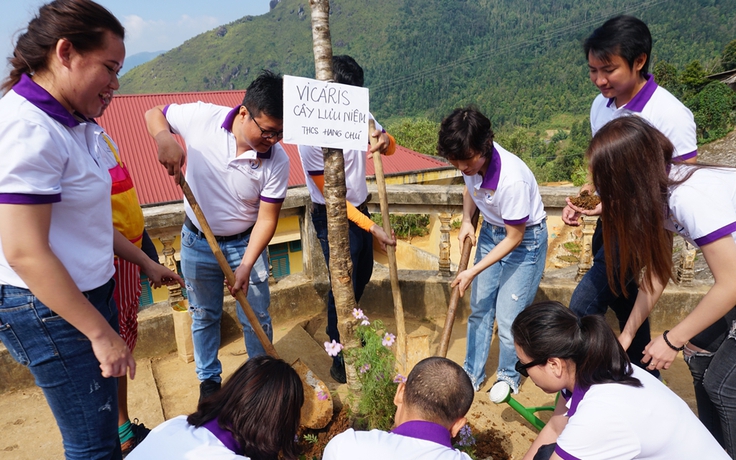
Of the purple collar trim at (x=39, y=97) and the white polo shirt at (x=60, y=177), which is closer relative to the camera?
the white polo shirt at (x=60, y=177)

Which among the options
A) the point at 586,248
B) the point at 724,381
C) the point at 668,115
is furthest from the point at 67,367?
the point at 586,248

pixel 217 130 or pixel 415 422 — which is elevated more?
pixel 217 130

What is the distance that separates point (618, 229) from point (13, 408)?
11.4 ft

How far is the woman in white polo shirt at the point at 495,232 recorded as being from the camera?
2.50 meters

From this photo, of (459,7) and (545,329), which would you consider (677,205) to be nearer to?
(545,329)

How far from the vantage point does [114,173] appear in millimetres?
2102

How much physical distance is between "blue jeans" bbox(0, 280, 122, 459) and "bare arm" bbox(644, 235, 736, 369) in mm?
2228

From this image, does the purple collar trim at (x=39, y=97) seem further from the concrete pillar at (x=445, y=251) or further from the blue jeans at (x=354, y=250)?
the concrete pillar at (x=445, y=251)

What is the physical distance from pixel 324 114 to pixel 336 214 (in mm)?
531

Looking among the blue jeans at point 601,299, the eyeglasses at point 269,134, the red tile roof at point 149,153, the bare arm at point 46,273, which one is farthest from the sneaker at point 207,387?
the red tile roof at point 149,153

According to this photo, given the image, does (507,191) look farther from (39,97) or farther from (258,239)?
(39,97)

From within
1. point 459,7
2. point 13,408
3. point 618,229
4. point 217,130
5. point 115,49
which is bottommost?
point 13,408

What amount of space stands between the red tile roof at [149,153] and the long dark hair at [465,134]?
1229cm

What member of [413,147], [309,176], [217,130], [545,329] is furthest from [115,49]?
[413,147]
